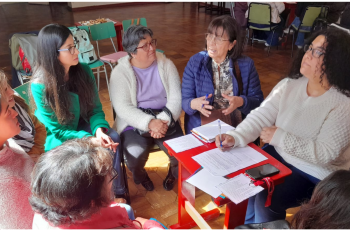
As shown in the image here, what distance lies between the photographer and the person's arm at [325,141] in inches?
53.5

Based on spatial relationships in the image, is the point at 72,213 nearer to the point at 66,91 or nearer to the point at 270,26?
the point at 66,91

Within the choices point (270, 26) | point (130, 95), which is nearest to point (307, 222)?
point (130, 95)

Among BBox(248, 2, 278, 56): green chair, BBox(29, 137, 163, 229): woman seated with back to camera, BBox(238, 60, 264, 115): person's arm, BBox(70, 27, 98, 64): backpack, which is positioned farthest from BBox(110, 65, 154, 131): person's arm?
BBox(248, 2, 278, 56): green chair

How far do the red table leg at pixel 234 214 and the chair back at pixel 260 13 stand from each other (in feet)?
15.0

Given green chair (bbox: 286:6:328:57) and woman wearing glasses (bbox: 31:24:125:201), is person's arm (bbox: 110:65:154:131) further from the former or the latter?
green chair (bbox: 286:6:328:57)

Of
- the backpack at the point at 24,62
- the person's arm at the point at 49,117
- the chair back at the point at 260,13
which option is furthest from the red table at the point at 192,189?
the chair back at the point at 260,13

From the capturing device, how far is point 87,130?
198 centimetres

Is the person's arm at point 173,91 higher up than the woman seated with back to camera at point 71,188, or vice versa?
the woman seated with back to camera at point 71,188

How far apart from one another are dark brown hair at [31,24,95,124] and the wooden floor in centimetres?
85

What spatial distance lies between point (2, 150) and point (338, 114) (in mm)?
1560

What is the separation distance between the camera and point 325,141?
1.39 meters

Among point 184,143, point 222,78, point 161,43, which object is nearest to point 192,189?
point 184,143

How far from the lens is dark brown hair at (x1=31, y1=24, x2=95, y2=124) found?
1.66m

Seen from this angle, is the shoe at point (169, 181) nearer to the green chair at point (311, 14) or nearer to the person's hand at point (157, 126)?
the person's hand at point (157, 126)
